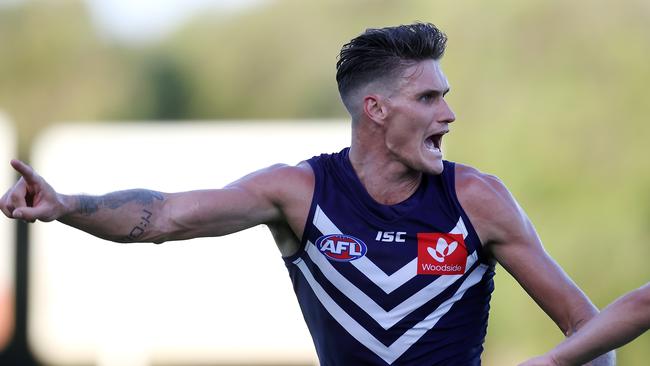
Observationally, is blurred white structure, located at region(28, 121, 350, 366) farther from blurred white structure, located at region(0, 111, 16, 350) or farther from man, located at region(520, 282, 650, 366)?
man, located at region(520, 282, 650, 366)

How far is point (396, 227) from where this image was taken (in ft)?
18.8

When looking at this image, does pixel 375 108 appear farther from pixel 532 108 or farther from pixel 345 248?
pixel 532 108

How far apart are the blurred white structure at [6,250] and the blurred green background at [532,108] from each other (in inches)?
12.1

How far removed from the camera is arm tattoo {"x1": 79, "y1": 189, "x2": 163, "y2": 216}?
532cm

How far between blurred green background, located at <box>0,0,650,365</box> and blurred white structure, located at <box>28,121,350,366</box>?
1.17 m

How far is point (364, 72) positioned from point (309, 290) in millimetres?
1053

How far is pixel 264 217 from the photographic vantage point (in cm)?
580

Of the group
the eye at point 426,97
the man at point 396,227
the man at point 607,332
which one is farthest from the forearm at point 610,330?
the eye at point 426,97

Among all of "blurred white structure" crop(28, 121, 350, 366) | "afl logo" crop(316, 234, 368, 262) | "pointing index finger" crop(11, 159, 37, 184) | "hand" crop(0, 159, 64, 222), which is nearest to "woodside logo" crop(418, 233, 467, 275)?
"afl logo" crop(316, 234, 368, 262)

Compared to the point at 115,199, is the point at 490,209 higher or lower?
lower

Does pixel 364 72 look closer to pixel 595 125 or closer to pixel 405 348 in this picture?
pixel 405 348

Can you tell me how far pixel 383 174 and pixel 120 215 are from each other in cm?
124

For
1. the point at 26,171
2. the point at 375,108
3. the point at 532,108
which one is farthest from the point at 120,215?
the point at 532,108

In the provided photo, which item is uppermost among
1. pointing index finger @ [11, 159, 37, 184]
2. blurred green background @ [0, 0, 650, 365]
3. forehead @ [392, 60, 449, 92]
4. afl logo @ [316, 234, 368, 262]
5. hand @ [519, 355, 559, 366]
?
blurred green background @ [0, 0, 650, 365]
